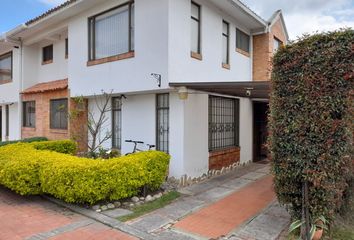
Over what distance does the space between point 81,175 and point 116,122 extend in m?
5.19

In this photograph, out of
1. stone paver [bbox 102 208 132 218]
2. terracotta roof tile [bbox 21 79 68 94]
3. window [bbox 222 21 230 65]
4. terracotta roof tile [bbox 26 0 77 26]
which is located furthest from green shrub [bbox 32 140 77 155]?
window [bbox 222 21 230 65]

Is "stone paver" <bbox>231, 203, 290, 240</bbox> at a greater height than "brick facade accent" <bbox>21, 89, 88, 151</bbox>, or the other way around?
"brick facade accent" <bbox>21, 89, 88, 151</bbox>

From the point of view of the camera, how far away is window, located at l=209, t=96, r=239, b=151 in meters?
11.1

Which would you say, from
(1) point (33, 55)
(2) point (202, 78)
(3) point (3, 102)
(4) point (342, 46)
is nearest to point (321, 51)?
(4) point (342, 46)

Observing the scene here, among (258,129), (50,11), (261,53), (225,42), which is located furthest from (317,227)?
(50,11)

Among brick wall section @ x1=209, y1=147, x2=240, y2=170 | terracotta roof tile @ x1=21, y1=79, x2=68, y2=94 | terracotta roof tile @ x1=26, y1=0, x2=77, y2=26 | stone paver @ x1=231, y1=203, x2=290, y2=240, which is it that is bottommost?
stone paver @ x1=231, y1=203, x2=290, y2=240

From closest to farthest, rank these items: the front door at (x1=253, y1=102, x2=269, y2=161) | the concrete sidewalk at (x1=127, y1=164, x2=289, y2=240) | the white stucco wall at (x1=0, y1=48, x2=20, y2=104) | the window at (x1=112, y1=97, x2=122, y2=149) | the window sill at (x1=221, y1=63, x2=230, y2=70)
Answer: the concrete sidewalk at (x1=127, y1=164, x2=289, y2=240)
the window at (x1=112, y1=97, x2=122, y2=149)
the window sill at (x1=221, y1=63, x2=230, y2=70)
the front door at (x1=253, y1=102, x2=269, y2=161)
the white stucco wall at (x1=0, y1=48, x2=20, y2=104)

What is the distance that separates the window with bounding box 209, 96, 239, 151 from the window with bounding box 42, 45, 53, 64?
9935 millimetres

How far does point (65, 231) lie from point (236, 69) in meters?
9.76

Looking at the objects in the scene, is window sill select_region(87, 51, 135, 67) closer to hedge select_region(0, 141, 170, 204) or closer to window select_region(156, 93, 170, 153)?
window select_region(156, 93, 170, 153)

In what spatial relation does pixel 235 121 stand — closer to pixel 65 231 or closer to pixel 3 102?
pixel 65 231

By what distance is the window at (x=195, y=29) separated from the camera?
32.6 ft

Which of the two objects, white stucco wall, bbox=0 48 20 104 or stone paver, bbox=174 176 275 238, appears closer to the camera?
stone paver, bbox=174 176 275 238

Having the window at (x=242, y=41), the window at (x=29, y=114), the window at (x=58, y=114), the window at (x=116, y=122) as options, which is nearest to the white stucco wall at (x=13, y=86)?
the window at (x=29, y=114)
